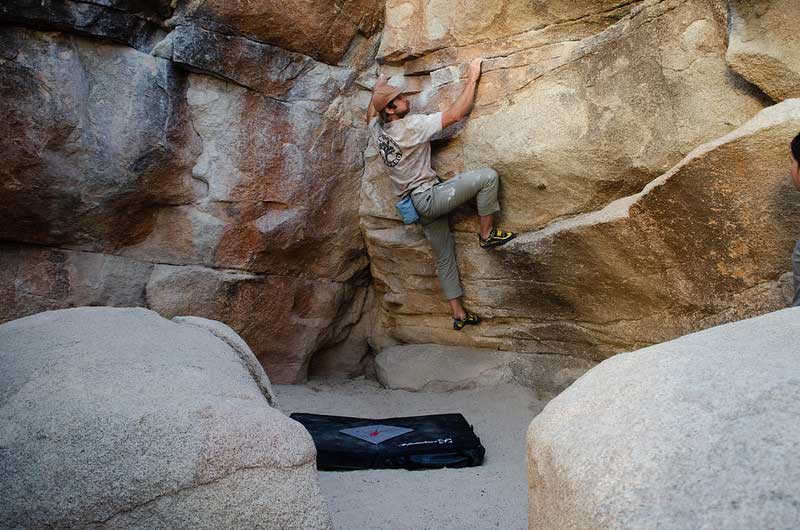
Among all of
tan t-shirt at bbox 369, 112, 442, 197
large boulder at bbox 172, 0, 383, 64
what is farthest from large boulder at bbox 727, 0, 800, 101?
large boulder at bbox 172, 0, 383, 64

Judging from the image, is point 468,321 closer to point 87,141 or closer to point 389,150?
point 389,150

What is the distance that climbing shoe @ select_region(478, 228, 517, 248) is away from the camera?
4.47 m

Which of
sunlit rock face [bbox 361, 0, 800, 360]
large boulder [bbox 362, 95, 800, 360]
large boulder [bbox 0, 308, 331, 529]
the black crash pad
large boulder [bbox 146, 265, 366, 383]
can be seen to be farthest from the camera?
large boulder [bbox 146, 265, 366, 383]

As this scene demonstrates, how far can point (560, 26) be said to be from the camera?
4.30 metres

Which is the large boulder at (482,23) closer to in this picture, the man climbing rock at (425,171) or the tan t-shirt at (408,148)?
the man climbing rock at (425,171)

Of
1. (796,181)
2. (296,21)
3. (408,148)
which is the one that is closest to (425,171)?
(408,148)

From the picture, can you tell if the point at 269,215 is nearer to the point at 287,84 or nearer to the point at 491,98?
the point at 287,84

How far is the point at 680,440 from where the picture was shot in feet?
4.62

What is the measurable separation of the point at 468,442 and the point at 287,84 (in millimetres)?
2456

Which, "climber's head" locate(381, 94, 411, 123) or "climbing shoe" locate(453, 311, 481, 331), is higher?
"climber's head" locate(381, 94, 411, 123)

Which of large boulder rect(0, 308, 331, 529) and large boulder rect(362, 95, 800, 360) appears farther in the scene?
large boulder rect(362, 95, 800, 360)

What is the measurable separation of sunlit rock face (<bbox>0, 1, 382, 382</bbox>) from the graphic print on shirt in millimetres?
499

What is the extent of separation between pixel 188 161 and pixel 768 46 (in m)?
3.14

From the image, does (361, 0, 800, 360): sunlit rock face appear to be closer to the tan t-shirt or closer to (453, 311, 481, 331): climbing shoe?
(453, 311, 481, 331): climbing shoe
